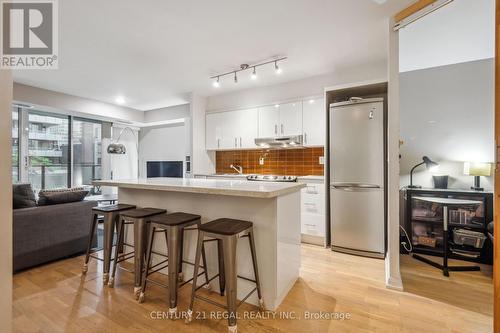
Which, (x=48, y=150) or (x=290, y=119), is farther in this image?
(x=48, y=150)

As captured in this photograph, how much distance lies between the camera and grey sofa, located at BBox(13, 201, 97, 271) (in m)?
2.49

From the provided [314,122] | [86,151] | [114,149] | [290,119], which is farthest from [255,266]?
[86,151]

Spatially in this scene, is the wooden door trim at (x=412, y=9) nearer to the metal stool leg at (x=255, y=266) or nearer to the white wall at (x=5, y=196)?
the metal stool leg at (x=255, y=266)

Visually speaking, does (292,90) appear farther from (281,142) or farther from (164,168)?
(164,168)

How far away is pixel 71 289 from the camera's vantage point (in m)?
2.19

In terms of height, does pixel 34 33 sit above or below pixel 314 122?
above

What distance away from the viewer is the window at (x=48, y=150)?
4.60m

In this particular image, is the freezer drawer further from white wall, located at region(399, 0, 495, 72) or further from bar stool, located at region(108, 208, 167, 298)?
bar stool, located at region(108, 208, 167, 298)

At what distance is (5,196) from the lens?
96 centimetres

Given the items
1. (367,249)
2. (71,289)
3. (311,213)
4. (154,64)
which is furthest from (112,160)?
(367,249)

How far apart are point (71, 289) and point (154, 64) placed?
2808 mm

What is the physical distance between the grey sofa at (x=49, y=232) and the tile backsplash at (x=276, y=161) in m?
2.50

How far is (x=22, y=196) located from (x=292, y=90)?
3.86 m

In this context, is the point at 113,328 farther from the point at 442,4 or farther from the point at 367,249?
the point at 442,4
